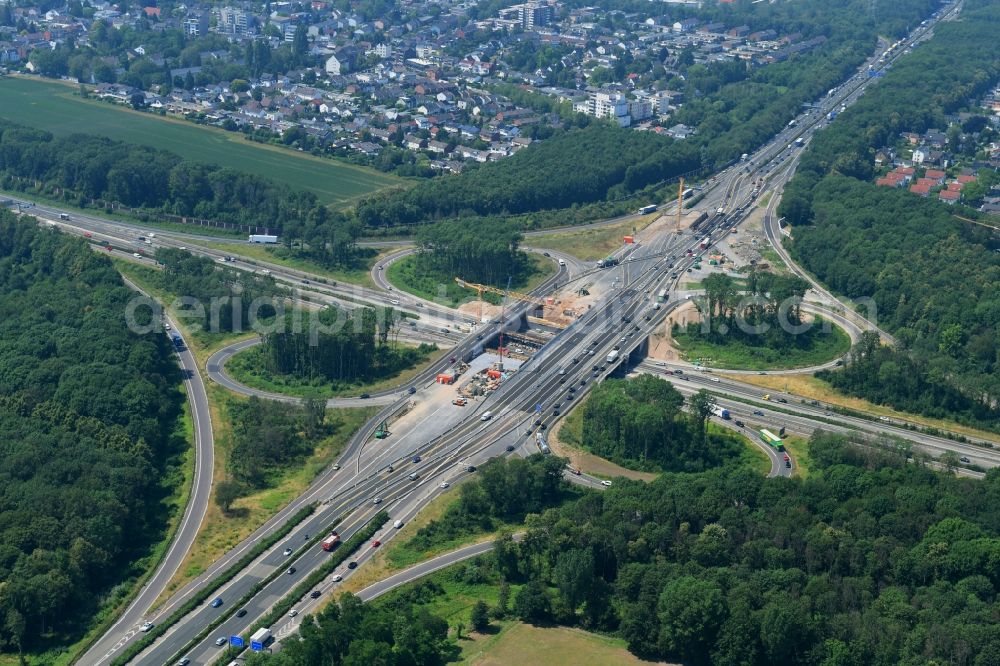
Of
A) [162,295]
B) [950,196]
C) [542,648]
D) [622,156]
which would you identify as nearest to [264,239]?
[162,295]


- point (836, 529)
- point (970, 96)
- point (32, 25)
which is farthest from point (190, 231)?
point (970, 96)

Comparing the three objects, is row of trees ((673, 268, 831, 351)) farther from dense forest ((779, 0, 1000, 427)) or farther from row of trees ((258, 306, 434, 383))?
row of trees ((258, 306, 434, 383))

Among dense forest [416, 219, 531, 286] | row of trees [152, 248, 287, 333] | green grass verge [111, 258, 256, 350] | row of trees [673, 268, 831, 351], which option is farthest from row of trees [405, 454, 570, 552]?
dense forest [416, 219, 531, 286]

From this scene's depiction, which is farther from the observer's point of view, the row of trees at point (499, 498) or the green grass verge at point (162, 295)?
the green grass verge at point (162, 295)

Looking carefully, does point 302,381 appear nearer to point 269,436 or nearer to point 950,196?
point 269,436

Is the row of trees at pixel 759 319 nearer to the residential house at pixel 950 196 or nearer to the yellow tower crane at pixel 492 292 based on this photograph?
the yellow tower crane at pixel 492 292

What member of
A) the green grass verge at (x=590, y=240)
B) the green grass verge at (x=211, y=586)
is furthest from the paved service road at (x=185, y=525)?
the green grass verge at (x=590, y=240)
